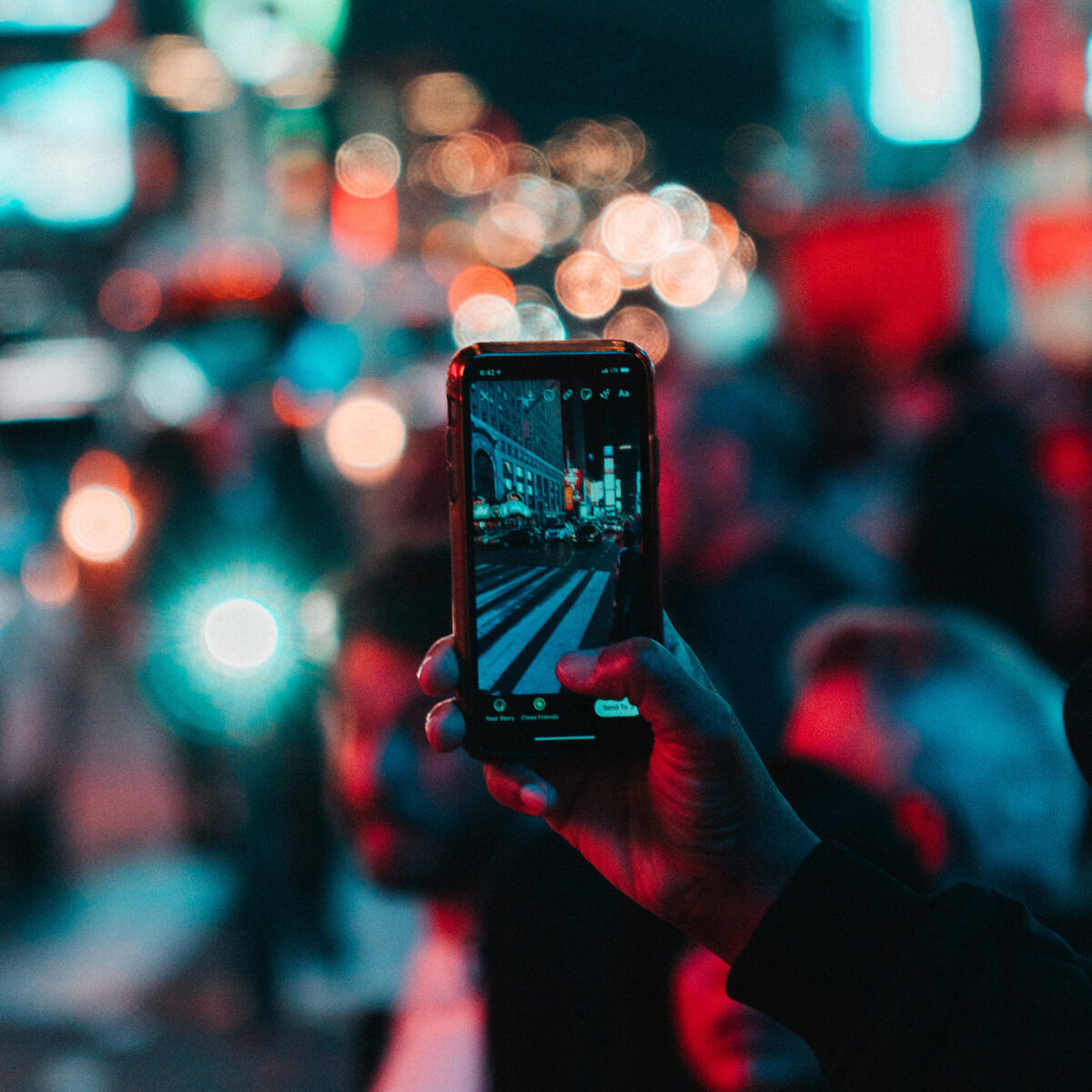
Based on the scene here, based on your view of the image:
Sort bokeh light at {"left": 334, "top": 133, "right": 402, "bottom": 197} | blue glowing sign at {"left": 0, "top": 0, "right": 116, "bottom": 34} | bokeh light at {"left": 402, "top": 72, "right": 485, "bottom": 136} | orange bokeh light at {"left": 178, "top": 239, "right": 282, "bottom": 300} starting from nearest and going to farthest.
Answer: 1. blue glowing sign at {"left": 0, "top": 0, "right": 116, "bottom": 34}
2. orange bokeh light at {"left": 178, "top": 239, "right": 282, "bottom": 300}
3. bokeh light at {"left": 334, "top": 133, "right": 402, "bottom": 197}
4. bokeh light at {"left": 402, "top": 72, "right": 485, "bottom": 136}

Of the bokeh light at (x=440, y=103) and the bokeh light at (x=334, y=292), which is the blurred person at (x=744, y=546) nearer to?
the bokeh light at (x=334, y=292)

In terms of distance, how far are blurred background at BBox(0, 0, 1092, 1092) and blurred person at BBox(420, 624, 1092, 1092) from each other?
1.09 m

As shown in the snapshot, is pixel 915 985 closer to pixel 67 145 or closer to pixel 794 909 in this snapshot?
pixel 794 909

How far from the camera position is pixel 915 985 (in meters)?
0.90

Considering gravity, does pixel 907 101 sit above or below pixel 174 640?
above

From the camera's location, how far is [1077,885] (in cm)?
168

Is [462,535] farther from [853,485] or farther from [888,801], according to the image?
[853,485]

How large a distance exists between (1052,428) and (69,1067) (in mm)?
5119

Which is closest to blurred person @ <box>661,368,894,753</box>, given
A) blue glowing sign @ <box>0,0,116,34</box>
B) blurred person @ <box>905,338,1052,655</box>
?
blurred person @ <box>905,338,1052,655</box>

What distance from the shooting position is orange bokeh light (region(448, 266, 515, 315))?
20781 mm

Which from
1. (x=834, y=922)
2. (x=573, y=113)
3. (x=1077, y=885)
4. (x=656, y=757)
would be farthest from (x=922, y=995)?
(x=573, y=113)

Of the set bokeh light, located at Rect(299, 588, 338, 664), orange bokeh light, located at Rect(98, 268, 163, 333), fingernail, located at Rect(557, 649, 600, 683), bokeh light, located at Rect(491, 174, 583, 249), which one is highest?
bokeh light, located at Rect(491, 174, 583, 249)

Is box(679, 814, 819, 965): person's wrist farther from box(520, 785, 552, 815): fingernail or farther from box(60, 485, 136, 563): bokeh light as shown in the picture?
box(60, 485, 136, 563): bokeh light

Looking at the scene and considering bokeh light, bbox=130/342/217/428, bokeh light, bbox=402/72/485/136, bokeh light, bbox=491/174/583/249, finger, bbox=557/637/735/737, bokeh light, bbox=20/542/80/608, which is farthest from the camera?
bokeh light, bbox=491/174/583/249
